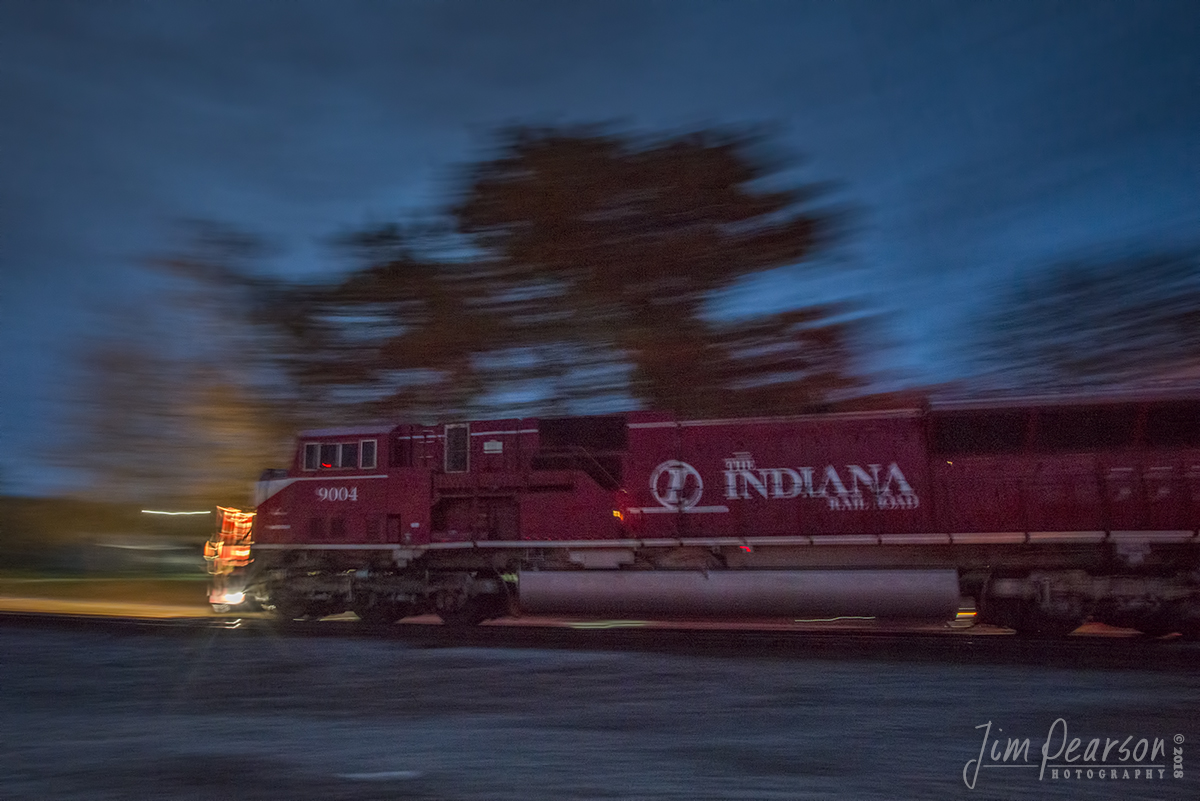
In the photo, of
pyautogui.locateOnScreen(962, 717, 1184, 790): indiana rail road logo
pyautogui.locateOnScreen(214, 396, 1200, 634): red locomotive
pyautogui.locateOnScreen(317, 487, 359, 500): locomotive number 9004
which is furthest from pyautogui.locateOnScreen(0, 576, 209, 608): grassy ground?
pyautogui.locateOnScreen(962, 717, 1184, 790): indiana rail road logo

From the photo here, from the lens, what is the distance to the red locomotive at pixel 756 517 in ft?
36.8

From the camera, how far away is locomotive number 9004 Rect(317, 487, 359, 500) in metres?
14.4

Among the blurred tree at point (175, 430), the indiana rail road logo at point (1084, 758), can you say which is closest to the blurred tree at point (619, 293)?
the blurred tree at point (175, 430)

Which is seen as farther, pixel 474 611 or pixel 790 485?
pixel 474 611

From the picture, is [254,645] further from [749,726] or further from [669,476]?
[749,726]

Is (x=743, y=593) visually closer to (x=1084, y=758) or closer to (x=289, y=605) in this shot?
(x=1084, y=758)

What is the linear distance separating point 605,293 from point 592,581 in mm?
9310

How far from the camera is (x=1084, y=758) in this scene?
566cm

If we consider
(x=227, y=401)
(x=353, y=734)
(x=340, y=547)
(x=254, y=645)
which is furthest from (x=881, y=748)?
(x=227, y=401)

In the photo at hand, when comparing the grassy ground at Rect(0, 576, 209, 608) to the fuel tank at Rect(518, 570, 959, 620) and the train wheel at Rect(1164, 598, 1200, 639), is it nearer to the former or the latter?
the fuel tank at Rect(518, 570, 959, 620)

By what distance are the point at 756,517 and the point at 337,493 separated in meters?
7.61

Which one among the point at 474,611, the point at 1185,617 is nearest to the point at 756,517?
the point at 474,611

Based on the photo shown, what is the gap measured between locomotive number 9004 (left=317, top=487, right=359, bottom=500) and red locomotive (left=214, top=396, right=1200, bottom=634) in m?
0.04

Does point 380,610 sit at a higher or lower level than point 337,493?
lower
